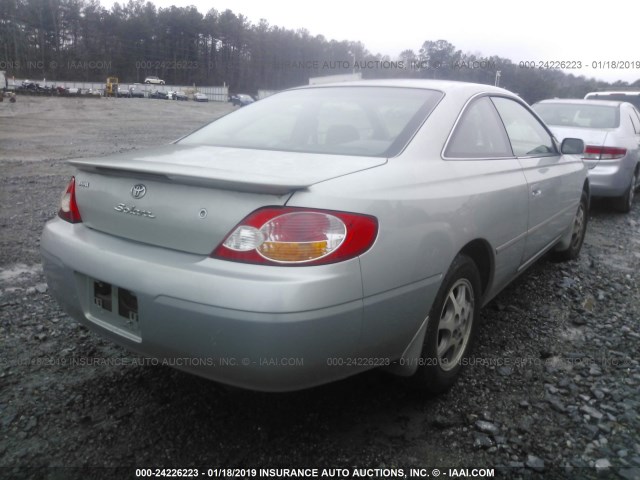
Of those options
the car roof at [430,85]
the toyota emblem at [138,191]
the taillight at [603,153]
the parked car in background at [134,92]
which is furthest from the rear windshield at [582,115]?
the parked car in background at [134,92]

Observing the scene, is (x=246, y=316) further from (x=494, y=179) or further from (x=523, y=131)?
(x=523, y=131)

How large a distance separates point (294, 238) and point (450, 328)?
109cm

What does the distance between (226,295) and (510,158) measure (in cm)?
201

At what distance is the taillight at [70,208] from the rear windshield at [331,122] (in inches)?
24.9

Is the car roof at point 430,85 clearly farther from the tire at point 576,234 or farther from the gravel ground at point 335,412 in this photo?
the tire at point 576,234

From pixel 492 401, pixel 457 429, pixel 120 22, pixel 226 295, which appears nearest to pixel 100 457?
pixel 226 295

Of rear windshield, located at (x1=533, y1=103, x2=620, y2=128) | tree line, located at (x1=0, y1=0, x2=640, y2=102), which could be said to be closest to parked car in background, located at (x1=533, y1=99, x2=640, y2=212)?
rear windshield, located at (x1=533, y1=103, x2=620, y2=128)

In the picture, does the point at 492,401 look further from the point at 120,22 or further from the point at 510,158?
the point at 120,22

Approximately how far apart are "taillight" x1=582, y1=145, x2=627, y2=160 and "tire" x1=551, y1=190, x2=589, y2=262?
186 centimetres

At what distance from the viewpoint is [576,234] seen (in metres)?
4.56

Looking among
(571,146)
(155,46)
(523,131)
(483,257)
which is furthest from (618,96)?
(155,46)

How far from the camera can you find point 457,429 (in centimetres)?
216

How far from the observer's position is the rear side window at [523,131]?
309cm

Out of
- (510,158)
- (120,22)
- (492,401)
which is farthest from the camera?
(120,22)
